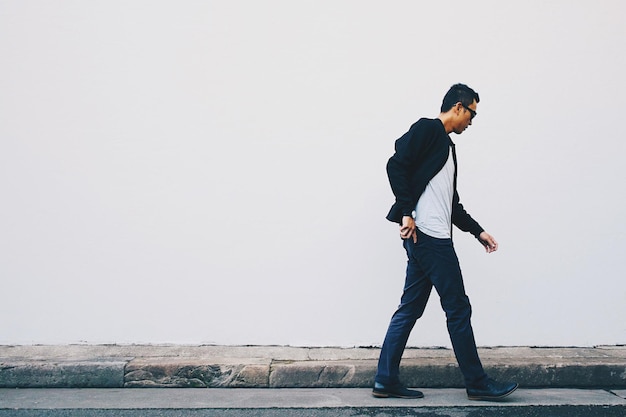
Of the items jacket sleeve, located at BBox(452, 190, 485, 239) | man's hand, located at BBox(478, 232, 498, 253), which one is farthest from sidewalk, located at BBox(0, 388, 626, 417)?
jacket sleeve, located at BBox(452, 190, 485, 239)

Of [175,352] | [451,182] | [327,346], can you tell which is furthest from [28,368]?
[451,182]

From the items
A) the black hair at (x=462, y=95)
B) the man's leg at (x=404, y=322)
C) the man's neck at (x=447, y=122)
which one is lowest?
the man's leg at (x=404, y=322)

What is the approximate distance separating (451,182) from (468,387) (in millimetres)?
1180

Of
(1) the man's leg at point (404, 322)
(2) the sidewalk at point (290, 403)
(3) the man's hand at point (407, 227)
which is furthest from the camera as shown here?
(1) the man's leg at point (404, 322)

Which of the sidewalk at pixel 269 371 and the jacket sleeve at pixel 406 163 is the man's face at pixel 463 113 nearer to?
the jacket sleeve at pixel 406 163

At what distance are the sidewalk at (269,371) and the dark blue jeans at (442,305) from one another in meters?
0.36

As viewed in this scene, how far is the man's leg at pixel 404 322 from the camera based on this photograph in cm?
352

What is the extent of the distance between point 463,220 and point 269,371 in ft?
5.00

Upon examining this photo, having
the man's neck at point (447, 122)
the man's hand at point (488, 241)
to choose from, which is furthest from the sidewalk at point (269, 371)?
the man's neck at point (447, 122)

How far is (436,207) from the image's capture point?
3.46 meters

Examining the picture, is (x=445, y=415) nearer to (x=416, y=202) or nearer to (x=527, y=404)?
(x=527, y=404)

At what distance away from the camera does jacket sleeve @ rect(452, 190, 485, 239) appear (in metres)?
3.71

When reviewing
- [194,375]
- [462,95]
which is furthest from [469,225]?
[194,375]

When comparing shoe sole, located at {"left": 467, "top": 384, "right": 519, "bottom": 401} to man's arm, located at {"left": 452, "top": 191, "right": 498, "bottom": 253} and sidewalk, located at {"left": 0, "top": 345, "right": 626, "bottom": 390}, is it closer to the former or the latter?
sidewalk, located at {"left": 0, "top": 345, "right": 626, "bottom": 390}
